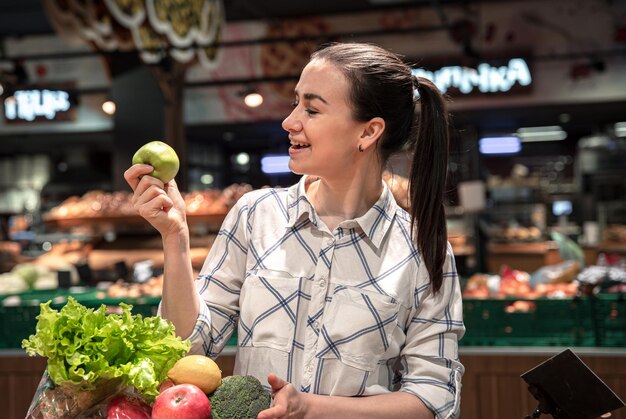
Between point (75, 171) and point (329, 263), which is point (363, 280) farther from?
point (75, 171)

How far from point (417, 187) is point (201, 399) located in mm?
703

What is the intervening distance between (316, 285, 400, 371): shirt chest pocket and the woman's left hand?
254mm

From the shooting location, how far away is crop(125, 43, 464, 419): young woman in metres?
1.68

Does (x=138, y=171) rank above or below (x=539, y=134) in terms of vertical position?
below

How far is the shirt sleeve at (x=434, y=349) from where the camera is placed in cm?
171

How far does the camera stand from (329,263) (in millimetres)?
1759

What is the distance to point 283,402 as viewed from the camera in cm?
138

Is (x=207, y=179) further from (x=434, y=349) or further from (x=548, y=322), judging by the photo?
(x=434, y=349)

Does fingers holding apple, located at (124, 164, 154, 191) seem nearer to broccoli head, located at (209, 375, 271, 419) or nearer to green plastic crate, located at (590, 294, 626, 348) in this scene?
broccoli head, located at (209, 375, 271, 419)

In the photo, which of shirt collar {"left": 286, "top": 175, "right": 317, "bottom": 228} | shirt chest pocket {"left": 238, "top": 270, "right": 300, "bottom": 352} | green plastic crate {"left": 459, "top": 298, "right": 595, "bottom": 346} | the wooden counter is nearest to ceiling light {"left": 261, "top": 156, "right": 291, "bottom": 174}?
the wooden counter

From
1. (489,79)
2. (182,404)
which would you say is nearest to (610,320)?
(182,404)

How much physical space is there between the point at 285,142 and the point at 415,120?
40.1 ft

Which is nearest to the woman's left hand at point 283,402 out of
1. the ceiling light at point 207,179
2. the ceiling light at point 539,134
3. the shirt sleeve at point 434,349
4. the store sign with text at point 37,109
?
the shirt sleeve at point 434,349

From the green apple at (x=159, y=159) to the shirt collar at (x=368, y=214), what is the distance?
31 centimetres
